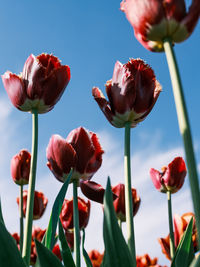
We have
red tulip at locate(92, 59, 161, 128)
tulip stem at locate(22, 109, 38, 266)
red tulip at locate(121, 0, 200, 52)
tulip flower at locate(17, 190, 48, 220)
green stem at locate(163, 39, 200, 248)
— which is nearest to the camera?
green stem at locate(163, 39, 200, 248)

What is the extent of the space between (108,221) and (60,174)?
0.72 meters

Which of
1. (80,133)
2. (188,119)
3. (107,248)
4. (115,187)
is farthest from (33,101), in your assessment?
(115,187)

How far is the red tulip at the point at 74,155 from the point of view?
59.9 inches

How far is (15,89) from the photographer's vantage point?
57.7 inches

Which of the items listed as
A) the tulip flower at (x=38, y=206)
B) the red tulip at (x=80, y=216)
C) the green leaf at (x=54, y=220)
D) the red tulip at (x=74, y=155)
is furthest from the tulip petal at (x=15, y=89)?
the tulip flower at (x=38, y=206)

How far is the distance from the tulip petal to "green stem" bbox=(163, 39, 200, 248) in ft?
2.67

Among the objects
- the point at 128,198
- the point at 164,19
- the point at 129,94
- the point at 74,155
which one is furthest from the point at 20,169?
the point at 164,19

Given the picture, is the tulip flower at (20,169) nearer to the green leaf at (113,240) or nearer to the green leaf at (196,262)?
the green leaf at (113,240)

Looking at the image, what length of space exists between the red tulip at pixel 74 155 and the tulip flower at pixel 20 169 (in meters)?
0.92

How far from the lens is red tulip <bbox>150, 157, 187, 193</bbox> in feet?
8.18

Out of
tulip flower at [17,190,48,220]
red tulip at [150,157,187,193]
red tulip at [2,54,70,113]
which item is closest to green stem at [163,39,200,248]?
red tulip at [2,54,70,113]

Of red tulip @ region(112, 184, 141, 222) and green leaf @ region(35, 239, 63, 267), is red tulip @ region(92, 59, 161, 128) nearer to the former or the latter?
green leaf @ region(35, 239, 63, 267)

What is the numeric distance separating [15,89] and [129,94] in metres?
0.44

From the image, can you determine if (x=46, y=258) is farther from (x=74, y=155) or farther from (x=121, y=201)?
(x=121, y=201)
